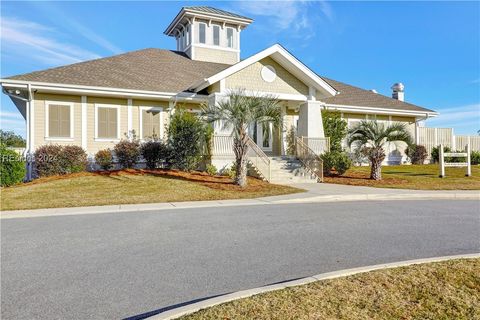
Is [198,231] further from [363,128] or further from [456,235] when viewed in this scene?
[363,128]

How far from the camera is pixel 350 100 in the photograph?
25219mm

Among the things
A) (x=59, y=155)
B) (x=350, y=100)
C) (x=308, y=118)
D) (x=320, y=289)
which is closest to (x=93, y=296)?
(x=320, y=289)

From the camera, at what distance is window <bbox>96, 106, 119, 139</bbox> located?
60.1 feet

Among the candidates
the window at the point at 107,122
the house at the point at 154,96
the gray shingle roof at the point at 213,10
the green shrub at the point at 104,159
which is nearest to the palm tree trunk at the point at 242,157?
the house at the point at 154,96

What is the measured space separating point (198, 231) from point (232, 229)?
2.32 feet

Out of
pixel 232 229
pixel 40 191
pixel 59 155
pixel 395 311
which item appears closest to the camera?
pixel 395 311

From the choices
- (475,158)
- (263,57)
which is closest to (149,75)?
(263,57)

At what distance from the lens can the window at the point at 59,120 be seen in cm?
1738

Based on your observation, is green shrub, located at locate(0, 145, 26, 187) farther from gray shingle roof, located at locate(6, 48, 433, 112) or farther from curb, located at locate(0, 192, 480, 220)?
curb, located at locate(0, 192, 480, 220)

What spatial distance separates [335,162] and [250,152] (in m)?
4.35

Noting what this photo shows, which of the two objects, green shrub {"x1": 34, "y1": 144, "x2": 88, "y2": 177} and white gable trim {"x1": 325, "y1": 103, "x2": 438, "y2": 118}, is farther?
white gable trim {"x1": 325, "y1": 103, "x2": 438, "y2": 118}

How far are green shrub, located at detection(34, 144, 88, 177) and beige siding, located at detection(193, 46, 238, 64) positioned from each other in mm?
12161

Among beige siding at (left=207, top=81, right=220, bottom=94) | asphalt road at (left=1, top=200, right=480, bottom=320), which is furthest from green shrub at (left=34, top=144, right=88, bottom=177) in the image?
asphalt road at (left=1, top=200, right=480, bottom=320)

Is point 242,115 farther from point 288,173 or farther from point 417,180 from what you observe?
point 417,180
